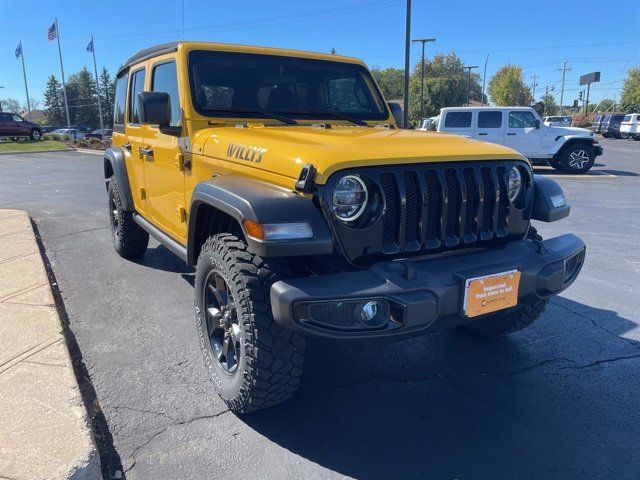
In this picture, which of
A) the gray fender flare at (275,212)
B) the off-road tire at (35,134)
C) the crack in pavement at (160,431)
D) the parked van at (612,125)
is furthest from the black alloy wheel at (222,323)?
the parked van at (612,125)

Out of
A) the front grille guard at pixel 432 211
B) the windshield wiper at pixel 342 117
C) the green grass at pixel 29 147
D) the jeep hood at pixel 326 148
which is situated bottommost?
the green grass at pixel 29 147

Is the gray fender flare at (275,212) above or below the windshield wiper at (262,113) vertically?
below

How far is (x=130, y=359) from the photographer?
3422mm

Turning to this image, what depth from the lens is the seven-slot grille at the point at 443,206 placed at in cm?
253

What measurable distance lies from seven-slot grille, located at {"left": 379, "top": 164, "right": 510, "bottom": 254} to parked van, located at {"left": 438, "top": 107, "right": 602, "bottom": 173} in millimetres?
12150

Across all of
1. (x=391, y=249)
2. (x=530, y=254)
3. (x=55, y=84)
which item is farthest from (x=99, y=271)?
(x=55, y=84)

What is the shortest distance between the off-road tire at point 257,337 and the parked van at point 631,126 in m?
39.1

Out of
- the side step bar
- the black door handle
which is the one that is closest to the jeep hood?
the side step bar

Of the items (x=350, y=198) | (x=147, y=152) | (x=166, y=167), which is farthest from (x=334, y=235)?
(x=147, y=152)

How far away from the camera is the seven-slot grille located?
8.30ft

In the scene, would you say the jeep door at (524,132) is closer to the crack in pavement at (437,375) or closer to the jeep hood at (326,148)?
the crack in pavement at (437,375)

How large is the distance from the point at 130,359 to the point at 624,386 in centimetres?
308

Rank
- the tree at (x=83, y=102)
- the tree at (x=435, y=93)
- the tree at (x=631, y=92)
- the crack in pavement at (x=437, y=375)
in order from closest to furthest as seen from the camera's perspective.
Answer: the crack in pavement at (x=437, y=375), the tree at (x=435, y=93), the tree at (x=631, y=92), the tree at (x=83, y=102)

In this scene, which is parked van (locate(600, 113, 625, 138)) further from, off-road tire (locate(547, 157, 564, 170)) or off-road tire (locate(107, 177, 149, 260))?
off-road tire (locate(107, 177, 149, 260))
